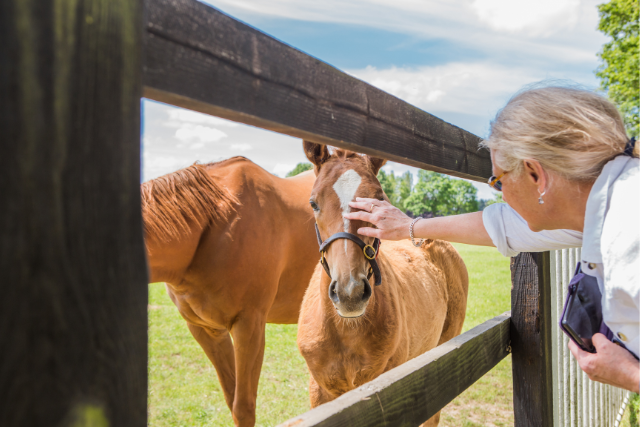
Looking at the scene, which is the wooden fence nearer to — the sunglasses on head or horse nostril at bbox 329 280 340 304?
the sunglasses on head

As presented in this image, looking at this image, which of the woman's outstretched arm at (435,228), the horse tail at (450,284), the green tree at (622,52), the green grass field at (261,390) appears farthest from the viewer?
the green tree at (622,52)

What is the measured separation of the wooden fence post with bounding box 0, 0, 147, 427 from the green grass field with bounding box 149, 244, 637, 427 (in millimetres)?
4186

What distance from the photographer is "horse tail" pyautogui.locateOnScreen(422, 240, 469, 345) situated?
3719 millimetres

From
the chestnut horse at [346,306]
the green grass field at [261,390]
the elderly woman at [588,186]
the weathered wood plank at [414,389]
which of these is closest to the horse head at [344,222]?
the chestnut horse at [346,306]

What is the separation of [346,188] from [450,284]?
7.21ft

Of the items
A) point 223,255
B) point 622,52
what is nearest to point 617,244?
point 223,255

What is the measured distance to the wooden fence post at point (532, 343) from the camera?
2143 mm

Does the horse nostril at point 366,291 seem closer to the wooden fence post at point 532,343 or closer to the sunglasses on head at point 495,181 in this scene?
the sunglasses on head at point 495,181

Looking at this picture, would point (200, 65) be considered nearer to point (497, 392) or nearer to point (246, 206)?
point (246, 206)

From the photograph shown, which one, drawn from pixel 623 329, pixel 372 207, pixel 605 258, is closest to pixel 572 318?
pixel 623 329

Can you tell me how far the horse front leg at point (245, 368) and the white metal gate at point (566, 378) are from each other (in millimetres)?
2264

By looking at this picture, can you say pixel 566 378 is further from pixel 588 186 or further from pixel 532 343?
pixel 588 186

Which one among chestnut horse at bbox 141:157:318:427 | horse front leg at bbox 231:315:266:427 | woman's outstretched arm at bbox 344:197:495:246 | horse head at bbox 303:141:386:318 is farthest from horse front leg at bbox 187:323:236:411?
woman's outstretched arm at bbox 344:197:495:246

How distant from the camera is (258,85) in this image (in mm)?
823
